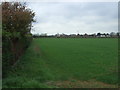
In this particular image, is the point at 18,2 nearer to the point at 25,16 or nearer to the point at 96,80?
the point at 25,16

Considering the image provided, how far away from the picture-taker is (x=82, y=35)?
162750 mm

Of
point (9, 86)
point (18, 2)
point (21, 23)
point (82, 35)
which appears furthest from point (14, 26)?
point (82, 35)

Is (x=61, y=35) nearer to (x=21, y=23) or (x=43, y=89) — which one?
(x=21, y=23)

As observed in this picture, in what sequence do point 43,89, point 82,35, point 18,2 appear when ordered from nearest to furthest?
point 43,89, point 18,2, point 82,35

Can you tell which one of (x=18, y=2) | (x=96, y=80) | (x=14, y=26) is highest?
(x=18, y=2)

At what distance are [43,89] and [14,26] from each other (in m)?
12.2

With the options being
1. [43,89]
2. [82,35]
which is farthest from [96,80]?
[82,35]

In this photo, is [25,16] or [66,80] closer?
[66,80]

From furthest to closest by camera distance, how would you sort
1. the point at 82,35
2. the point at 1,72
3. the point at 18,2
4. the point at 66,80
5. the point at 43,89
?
the point at 82,35, the point at 18,2, the point at 66,80, the point at 1,72, the point at 43,89

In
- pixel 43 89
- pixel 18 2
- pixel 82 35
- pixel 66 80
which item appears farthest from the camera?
pixel 82 35

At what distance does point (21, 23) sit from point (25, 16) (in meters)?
0.68

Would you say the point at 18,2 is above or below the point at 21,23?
above

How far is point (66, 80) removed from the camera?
9609mm

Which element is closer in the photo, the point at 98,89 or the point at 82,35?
the point at 98,89
